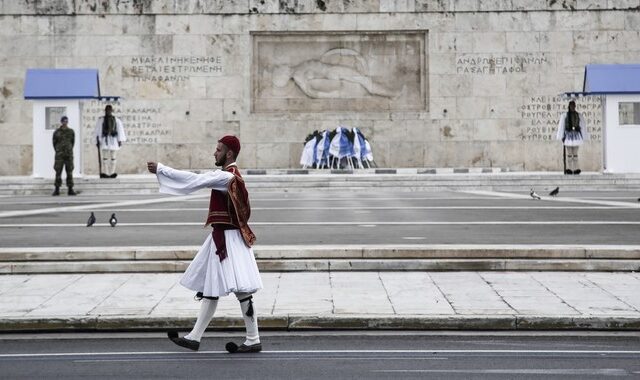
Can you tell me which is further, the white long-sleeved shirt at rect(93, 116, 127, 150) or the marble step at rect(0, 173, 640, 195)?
the white long-sleeved shirt at rect(93, 116, 127, 150)

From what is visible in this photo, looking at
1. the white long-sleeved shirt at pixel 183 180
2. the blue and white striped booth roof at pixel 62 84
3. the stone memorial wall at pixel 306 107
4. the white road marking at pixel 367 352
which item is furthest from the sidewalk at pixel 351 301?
the stone memorial wall at pixel 306 107

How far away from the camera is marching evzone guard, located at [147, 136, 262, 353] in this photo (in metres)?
8.52

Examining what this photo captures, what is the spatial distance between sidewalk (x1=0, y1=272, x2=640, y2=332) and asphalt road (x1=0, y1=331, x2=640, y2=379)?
0.22 meters

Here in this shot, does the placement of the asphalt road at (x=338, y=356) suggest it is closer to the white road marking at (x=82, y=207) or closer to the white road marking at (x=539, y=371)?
the white road marking at (x=539, y=371)

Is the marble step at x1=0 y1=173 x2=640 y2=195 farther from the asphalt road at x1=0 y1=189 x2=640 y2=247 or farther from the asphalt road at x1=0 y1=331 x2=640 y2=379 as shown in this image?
the asphalt road at x1=0 y1=331 x2=640 y2=379

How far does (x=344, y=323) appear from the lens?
31.4 ft

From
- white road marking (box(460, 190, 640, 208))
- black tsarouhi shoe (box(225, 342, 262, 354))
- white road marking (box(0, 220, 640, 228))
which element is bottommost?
black tsarouhi shoe (box(225, 342, 262, 354))

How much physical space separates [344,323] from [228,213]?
1678 mm

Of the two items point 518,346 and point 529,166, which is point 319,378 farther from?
point 529,166

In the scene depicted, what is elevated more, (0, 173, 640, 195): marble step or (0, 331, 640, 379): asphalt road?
(0, 173, 640, 195): marble step

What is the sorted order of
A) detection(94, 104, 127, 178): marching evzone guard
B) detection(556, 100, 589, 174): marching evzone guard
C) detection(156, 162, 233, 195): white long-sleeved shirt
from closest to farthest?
detection(156, 162, 233, 195): white long-sleeved shirt
detection(94, 104, 127, 178): marching evzone guard
detection(556, 100, 589, 174): marching evzone guard

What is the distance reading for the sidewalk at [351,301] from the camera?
9.58 meters

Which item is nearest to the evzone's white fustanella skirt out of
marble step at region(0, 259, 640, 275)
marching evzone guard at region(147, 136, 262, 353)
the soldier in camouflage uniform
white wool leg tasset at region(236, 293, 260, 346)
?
marching evzone guard at region(147, 136, 262, 353)

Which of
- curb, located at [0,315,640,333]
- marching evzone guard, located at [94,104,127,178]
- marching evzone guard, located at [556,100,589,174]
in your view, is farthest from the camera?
marching evzone guard, located at [556,100,589,174]
